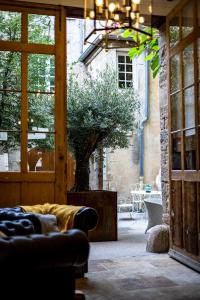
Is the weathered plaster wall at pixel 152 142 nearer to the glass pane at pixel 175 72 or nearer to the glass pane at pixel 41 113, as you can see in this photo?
the glass pane at pixel 175 72

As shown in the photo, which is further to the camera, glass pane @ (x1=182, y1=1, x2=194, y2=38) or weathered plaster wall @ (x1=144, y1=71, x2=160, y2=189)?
weathered plaster wall @ (x1=144, y1=71, x2=160, y2=189)

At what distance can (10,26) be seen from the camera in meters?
4.61

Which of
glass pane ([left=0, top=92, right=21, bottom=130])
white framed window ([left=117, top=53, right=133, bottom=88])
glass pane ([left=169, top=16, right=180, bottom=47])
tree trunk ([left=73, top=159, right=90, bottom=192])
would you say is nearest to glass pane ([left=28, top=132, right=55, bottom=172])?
glass pane ([left=0, top=92, right=21, bottom=130])

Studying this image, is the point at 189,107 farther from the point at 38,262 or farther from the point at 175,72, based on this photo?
the point at 38,262

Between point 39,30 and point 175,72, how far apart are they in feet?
5.61

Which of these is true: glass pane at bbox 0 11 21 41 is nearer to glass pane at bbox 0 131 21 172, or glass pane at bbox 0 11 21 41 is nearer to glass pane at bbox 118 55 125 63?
glass pane at bbox 0 131 21 172

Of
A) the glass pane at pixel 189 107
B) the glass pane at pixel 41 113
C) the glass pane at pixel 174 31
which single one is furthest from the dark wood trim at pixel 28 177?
the glass pane at pixel 174 31

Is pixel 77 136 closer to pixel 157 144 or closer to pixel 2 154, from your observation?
pixel 2 154

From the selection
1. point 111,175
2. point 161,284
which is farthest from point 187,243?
point 111,175

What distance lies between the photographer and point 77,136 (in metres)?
6.84

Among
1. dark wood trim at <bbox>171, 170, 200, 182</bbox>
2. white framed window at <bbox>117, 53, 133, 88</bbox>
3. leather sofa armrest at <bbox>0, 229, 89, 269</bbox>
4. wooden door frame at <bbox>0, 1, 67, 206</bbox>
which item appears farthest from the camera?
white framed window at <bbox>117, 53, 133, 88</bbox>

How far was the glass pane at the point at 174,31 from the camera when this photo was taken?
4804mm

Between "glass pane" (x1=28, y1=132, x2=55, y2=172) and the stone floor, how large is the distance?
126cm

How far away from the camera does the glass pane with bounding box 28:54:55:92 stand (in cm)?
466
